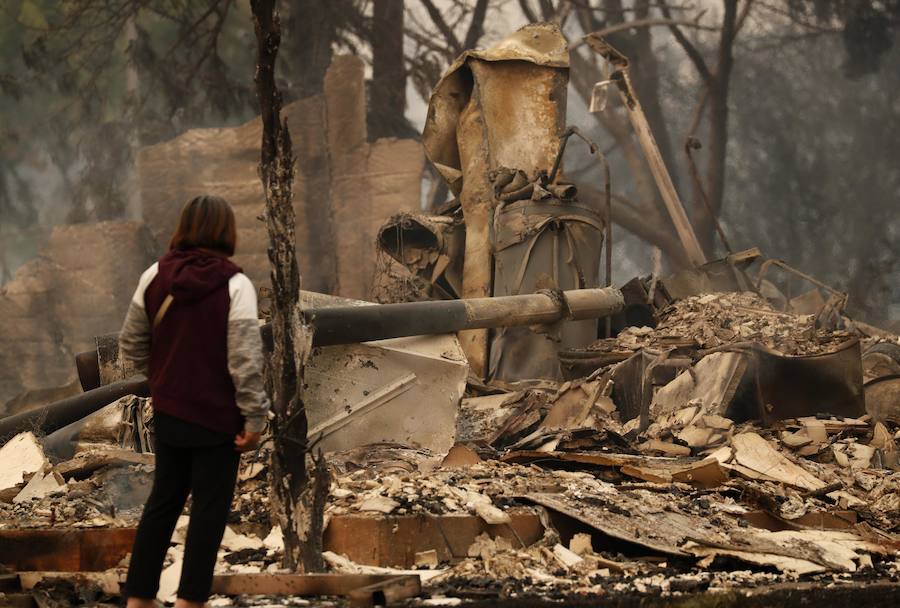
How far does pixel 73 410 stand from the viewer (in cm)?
820

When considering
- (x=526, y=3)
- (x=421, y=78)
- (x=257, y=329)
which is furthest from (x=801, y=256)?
(x=257, y=329)

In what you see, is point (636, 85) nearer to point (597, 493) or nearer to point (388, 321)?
point (388, 321)

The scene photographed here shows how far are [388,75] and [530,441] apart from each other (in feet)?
37.4

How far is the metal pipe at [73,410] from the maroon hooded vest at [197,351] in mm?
4392

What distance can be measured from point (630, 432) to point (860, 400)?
1889 millimetres

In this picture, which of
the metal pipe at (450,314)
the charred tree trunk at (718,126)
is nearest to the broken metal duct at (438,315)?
the metal pipe at (450,314)

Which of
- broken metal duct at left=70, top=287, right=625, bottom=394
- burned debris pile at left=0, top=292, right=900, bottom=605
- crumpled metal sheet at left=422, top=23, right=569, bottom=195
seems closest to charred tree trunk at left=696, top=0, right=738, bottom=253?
crumpled metal sheet at left=422, top=23, right=569, bottom=195

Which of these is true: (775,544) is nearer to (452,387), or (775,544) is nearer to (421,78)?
(452,387)

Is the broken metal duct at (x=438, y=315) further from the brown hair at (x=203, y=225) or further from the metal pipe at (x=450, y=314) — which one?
the brown hair at (x=203, y=225)

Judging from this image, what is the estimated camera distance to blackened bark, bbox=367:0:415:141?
1762 centimetres

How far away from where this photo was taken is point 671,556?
516 centimetres

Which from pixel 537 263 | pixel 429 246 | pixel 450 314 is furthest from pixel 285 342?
pixel 429 246

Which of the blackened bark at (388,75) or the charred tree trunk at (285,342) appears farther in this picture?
the blackened bark at (388,75)

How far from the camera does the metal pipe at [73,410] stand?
26.8ft
